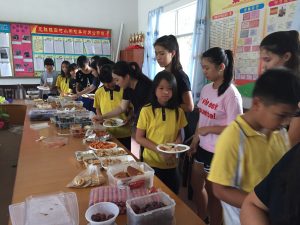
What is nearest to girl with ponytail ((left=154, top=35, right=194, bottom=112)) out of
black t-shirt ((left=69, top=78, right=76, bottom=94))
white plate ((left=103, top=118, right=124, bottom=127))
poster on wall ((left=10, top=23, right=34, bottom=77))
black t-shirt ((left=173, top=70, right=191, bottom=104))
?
black t-shirt ((left=173, top=70, right=191, bottom=104))

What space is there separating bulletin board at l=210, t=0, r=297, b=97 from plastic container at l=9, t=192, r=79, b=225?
6.65ft

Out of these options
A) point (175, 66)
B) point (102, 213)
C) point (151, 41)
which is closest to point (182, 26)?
Result: point (151, 41)

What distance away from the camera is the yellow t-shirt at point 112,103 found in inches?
90.1

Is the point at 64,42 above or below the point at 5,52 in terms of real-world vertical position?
above

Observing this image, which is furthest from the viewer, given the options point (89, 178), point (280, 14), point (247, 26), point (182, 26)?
point (182, 26)

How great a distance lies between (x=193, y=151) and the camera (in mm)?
1826

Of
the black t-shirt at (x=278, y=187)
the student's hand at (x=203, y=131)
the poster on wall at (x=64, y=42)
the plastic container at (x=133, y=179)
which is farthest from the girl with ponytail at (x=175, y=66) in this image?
the poster on wall at (x=64, y=42)

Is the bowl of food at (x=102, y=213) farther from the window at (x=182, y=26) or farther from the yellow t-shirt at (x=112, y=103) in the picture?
the window at (x=182, y=26)

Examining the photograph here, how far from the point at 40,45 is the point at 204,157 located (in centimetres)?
463

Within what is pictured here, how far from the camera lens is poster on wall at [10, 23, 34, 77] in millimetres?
4941

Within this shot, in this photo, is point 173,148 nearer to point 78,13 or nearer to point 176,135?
point 176,135

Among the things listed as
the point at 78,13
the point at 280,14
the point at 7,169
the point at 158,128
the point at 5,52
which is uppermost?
the point at 78,13

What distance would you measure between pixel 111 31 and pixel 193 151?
449 cm

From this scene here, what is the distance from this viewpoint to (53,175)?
1.42 metres
